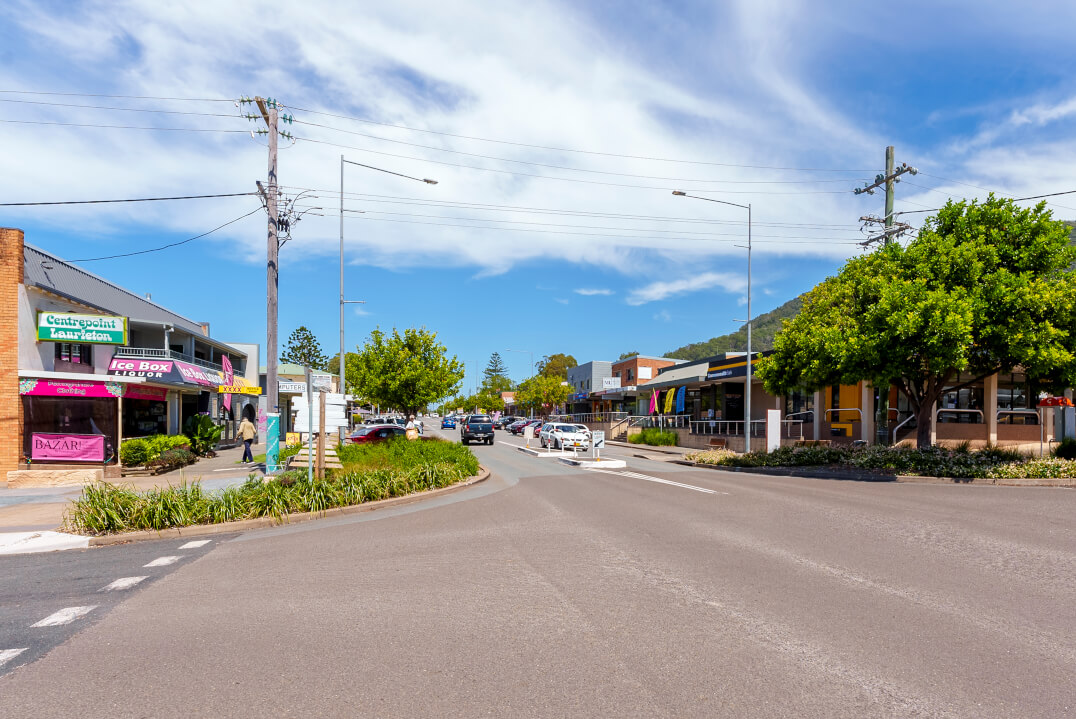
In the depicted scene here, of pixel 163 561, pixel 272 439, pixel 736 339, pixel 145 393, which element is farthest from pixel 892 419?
pixel 736 339

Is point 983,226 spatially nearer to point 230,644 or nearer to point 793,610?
point 793,610

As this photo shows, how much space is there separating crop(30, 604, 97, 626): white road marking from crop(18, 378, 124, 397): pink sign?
14967mm

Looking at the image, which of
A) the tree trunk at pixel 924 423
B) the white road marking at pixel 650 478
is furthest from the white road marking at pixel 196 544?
the tree trunk at pixel 924 423

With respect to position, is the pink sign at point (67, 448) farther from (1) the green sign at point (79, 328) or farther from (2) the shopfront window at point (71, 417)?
(1) the green sign at point (79, 328)

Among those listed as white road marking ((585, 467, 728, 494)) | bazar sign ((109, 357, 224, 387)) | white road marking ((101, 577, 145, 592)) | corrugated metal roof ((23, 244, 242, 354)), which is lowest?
white road marking ((585, 467, 728, 494))

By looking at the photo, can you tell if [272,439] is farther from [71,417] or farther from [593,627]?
[593,627]

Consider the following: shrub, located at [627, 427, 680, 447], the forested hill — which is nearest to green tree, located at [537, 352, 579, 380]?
the forested hill

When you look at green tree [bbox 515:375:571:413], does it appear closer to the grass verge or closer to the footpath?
the footpath

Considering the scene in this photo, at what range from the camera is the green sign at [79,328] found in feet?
62.9

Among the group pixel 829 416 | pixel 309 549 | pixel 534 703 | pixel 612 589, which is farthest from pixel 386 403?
pixel 534 703

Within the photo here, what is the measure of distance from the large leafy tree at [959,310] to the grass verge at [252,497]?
11750 mm

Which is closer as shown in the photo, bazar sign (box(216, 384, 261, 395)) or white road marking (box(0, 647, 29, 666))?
white road marking (box(0, 647, 29, 666))

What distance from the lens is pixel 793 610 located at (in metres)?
6.00

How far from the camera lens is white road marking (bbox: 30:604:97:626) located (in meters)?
6.12
